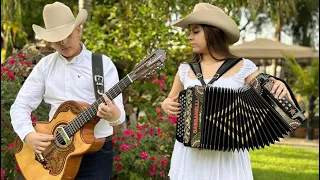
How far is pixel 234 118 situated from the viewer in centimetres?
314

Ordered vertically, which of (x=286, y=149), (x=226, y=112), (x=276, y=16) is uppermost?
(x=226, y=112)

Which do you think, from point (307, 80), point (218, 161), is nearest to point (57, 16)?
point (218, 161)

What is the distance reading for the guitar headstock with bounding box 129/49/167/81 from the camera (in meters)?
3.31

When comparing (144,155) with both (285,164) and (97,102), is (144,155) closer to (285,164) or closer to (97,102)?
(97,102)

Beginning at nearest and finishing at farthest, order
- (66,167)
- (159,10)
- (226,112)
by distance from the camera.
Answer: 1. (226,112)
2. (66,167)
3. (159,10)

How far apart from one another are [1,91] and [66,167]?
2510 mm

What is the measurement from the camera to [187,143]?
318cm

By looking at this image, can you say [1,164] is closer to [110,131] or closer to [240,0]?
[110,131]

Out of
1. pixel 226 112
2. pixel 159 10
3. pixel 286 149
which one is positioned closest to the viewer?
pixel 226 112

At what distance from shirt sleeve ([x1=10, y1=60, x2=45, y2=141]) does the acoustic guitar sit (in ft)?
0.32

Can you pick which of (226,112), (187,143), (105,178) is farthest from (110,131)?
(226,112)

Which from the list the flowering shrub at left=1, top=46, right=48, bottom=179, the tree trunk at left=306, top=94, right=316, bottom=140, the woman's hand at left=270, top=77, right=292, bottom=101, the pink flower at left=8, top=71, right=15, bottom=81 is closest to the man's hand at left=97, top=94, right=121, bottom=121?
the woman's hand at left=270, top=77, right=292, bottom=101

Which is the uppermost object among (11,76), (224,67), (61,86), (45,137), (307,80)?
(224,67)

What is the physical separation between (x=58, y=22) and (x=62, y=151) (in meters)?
0.79
